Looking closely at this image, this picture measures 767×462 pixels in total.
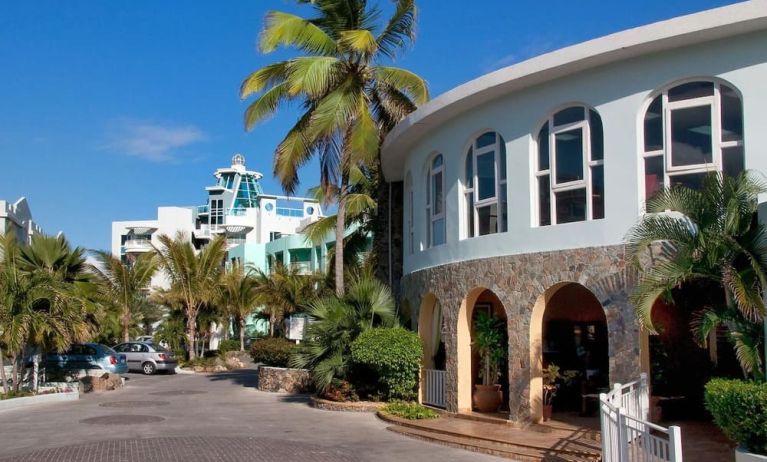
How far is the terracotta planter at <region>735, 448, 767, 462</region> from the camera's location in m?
8.88

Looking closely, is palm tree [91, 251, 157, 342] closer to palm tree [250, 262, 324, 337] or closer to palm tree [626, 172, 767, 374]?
palm tree [250, 262, 324, 337]

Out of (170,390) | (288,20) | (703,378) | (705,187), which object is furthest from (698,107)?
(170,390)

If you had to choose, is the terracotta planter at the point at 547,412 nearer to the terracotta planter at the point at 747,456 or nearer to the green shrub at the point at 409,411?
the green shrub at the point at 409,411

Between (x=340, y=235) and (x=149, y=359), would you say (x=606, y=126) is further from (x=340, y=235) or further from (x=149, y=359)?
(x=149, y=359)

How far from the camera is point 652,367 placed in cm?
1552

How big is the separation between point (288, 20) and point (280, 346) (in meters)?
10.1

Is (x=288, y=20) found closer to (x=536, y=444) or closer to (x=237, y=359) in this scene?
(x=536, y=444)

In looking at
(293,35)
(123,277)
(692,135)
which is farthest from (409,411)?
(123,277)

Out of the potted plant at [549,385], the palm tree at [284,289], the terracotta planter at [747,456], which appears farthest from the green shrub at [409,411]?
the palm tree at [284,289]

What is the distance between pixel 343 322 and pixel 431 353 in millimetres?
2237

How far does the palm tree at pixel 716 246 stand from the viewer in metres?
10.5

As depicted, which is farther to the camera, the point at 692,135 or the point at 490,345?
the point at 490,345

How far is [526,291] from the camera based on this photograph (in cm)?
1475

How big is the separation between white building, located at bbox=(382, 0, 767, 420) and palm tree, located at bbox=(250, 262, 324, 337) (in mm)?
21860
